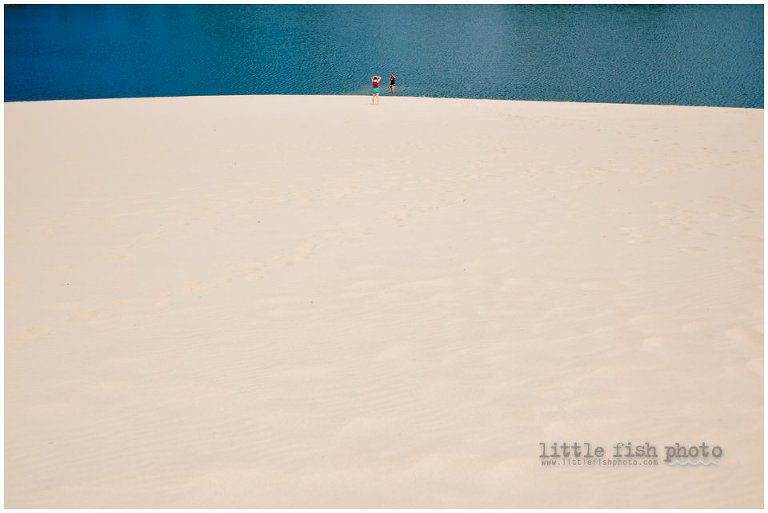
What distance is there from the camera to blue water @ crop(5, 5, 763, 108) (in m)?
31.8

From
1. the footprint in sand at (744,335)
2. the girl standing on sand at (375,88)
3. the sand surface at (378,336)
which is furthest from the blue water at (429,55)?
the footprint in sand at (744,335)

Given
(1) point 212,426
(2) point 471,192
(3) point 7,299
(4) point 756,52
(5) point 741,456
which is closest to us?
(5) point 741,456

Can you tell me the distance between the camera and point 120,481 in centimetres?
317

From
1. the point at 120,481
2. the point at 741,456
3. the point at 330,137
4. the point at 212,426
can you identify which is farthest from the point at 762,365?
the point at 330,137

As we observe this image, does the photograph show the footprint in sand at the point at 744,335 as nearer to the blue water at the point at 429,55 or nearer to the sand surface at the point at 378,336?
the sand surface at the point at 378,336

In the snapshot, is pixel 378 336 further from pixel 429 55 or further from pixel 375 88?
pixel 429 55

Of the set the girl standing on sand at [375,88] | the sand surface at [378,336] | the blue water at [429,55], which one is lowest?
the sand surface at [378,336]

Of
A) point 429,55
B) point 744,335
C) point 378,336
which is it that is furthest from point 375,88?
point 429,55

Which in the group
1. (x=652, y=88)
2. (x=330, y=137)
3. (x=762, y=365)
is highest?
(x=652, y=88)

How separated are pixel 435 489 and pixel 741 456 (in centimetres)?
179

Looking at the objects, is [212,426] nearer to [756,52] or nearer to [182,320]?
[182,320]

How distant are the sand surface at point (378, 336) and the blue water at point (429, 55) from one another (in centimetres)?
2204

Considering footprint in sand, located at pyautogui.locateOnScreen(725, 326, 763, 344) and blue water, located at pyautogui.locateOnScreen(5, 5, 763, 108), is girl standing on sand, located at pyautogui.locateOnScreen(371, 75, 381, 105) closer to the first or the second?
blue water, located at pyautogui.locateOnScreen(5, 5, 763, 108)

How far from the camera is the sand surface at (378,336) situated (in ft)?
10.6
